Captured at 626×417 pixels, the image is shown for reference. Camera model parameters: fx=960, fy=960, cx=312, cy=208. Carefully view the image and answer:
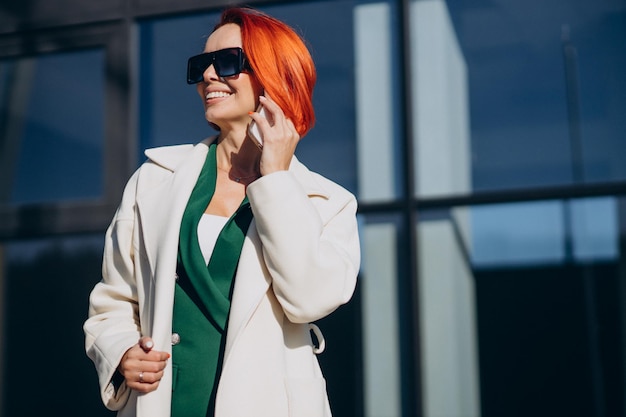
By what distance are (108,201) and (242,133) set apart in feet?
11.6

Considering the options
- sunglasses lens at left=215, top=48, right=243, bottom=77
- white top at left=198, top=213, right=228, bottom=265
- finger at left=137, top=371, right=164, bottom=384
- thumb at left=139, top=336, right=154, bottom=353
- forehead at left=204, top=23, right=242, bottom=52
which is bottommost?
finger at left=137, top=371, right=164, bottom=384

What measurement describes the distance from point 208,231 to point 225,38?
19.9 inches

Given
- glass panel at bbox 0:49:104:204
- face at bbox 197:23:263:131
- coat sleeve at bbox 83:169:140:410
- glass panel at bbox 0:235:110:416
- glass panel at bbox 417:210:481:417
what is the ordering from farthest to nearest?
glass panel at bbox 0:49:104:204 → glass panel at bbox 0:235:110:416 → glass panel at bbox 417:210:481:417 → face at bbox 197:23:263:131 → coat sleeve at bbox 83:169:140:410

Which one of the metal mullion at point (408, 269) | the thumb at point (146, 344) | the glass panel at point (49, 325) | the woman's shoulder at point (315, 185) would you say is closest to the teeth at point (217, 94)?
the woman's shoulder at point (315, 185)

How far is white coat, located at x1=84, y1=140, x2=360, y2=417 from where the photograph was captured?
218cm

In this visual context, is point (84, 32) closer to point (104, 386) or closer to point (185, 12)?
point (185, 12)

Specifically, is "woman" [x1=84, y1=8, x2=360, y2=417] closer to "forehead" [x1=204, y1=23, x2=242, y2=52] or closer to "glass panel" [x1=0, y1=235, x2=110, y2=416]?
"forehead" [x1=204, y1=23, x2=242, y2=52]

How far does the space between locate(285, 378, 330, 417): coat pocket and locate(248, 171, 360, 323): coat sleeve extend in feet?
0.52

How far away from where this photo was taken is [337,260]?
88.1 inches

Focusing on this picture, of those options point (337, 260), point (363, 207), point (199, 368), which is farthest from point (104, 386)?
point (363, 207)

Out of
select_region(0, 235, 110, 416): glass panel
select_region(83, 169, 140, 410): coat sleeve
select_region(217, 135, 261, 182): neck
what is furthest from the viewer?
select_region(0, 235, 110, 416): glass panel

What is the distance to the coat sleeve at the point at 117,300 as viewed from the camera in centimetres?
231

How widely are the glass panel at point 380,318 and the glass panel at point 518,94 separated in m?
0.34

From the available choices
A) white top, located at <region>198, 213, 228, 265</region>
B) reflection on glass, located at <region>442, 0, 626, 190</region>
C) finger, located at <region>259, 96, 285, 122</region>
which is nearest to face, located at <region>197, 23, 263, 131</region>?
finger, located at <region>259, 96, 285, 122</region>
